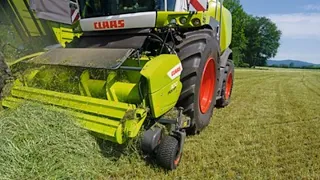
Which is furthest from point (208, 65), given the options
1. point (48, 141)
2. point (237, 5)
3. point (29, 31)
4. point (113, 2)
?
point (237, 5)

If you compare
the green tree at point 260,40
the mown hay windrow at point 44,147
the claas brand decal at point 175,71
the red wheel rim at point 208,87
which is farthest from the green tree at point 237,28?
the mown hay windrow at point 44,147

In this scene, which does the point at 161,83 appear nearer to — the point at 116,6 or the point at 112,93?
the point at 112,93

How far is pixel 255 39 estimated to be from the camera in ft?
208

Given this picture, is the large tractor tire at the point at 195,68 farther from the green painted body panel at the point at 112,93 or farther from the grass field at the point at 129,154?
the grass field at the point at 129,154

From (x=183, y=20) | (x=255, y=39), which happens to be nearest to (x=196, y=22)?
(x=183, y=20)

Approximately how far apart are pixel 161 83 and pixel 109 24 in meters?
1.46

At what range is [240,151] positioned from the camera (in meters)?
3.21

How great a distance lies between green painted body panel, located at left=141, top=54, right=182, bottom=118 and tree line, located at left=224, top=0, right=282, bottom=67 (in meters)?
46.8

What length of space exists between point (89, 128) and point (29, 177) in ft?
2.04

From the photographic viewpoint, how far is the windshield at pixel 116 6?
366 cm

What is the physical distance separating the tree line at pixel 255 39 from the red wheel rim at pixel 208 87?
150 feet

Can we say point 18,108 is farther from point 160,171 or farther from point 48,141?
point 160,171

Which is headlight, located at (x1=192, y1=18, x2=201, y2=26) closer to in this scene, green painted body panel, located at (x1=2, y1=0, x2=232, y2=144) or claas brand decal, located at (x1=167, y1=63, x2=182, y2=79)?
green painted body panel, located at (x1=2, y1=0, x2=232, y2=144)

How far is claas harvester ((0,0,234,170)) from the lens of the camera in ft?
8.61
